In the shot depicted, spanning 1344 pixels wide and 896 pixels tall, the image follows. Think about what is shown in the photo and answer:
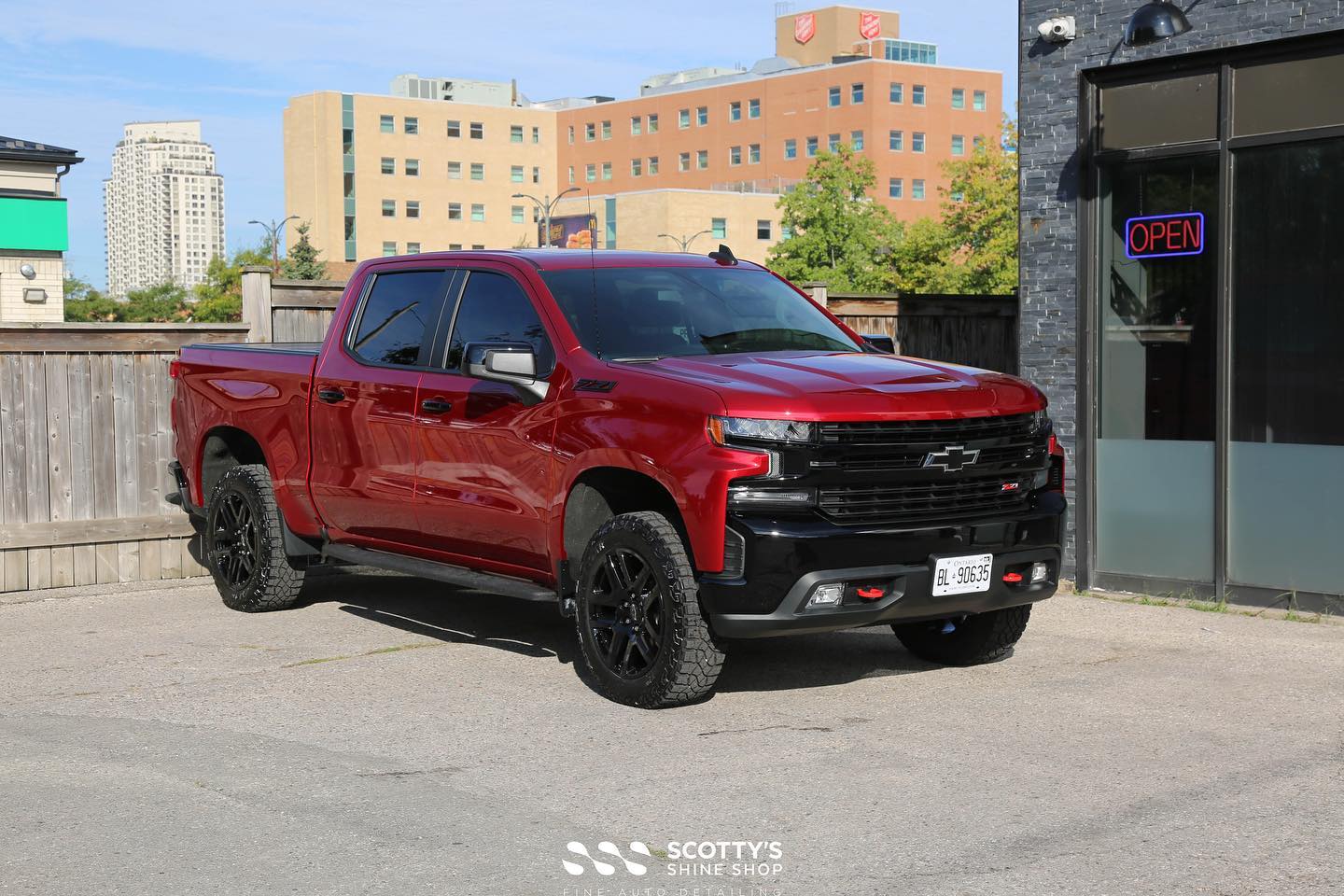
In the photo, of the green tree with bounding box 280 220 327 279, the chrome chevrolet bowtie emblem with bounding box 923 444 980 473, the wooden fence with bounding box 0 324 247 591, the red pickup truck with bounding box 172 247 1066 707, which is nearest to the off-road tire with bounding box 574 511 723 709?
the red pickup truck with bounding box 172 247 1066 707

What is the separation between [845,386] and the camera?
6988mm

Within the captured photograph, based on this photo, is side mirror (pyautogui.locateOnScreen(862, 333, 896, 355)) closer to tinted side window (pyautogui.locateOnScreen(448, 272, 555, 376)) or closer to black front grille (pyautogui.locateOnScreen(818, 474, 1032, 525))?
black front grille (pyautogui.locateOnScreen(818, 474, 1032, 525))

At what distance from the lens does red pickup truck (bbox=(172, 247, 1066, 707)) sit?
6789mm

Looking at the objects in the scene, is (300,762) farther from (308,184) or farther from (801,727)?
(308,184)

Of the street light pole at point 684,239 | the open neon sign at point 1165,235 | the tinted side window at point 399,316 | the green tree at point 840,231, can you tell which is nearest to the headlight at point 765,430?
the tinted side window at point 399,316

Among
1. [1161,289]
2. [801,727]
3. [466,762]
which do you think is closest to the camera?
[466,762]

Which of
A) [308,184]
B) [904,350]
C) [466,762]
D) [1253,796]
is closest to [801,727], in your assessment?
[466,762]

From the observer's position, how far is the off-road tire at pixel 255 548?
32.0 feet

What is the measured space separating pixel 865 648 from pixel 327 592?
4084 millimetres

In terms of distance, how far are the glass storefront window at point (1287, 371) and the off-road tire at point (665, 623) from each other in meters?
4.47

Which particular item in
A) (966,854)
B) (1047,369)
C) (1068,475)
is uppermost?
(1047,369)

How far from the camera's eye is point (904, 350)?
13812 mm

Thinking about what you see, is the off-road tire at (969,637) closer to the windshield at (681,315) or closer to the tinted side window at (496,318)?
the windshield at (681,315)

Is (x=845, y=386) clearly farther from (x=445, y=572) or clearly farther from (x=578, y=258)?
(x=445, y=572)
